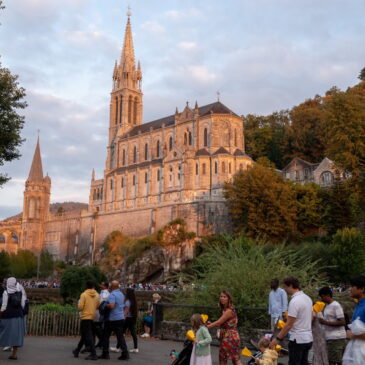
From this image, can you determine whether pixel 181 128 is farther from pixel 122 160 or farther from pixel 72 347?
pixel 72 347

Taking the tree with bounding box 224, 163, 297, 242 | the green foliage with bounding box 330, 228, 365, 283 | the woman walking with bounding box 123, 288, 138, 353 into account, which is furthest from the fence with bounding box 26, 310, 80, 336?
the tree with bounding box 224, 163, 297, 242

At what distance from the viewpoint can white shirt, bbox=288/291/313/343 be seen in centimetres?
836

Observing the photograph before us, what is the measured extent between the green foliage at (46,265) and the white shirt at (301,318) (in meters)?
69.2

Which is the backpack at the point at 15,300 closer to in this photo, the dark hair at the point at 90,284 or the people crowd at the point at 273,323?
the people crowd at the point at 273,323

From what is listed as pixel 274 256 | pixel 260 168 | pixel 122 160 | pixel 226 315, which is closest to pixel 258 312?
pixel 274 256

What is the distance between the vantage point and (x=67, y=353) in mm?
12977

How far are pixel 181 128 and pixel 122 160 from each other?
1427 cm

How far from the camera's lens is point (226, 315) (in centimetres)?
903

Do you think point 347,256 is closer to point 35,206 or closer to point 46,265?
point 46,265

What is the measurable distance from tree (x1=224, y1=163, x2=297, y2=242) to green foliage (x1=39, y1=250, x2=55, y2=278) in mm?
32154

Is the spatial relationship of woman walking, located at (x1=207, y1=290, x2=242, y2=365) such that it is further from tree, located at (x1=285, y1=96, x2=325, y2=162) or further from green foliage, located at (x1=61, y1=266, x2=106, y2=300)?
tree, located at (x1=285, y1=96, x2=325, y2=162)

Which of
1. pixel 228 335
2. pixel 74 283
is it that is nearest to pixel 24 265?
pixel 74 283

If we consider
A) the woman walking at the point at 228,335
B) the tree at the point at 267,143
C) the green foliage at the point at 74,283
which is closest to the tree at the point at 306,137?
the tree at the point at 267,143

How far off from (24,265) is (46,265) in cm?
319
